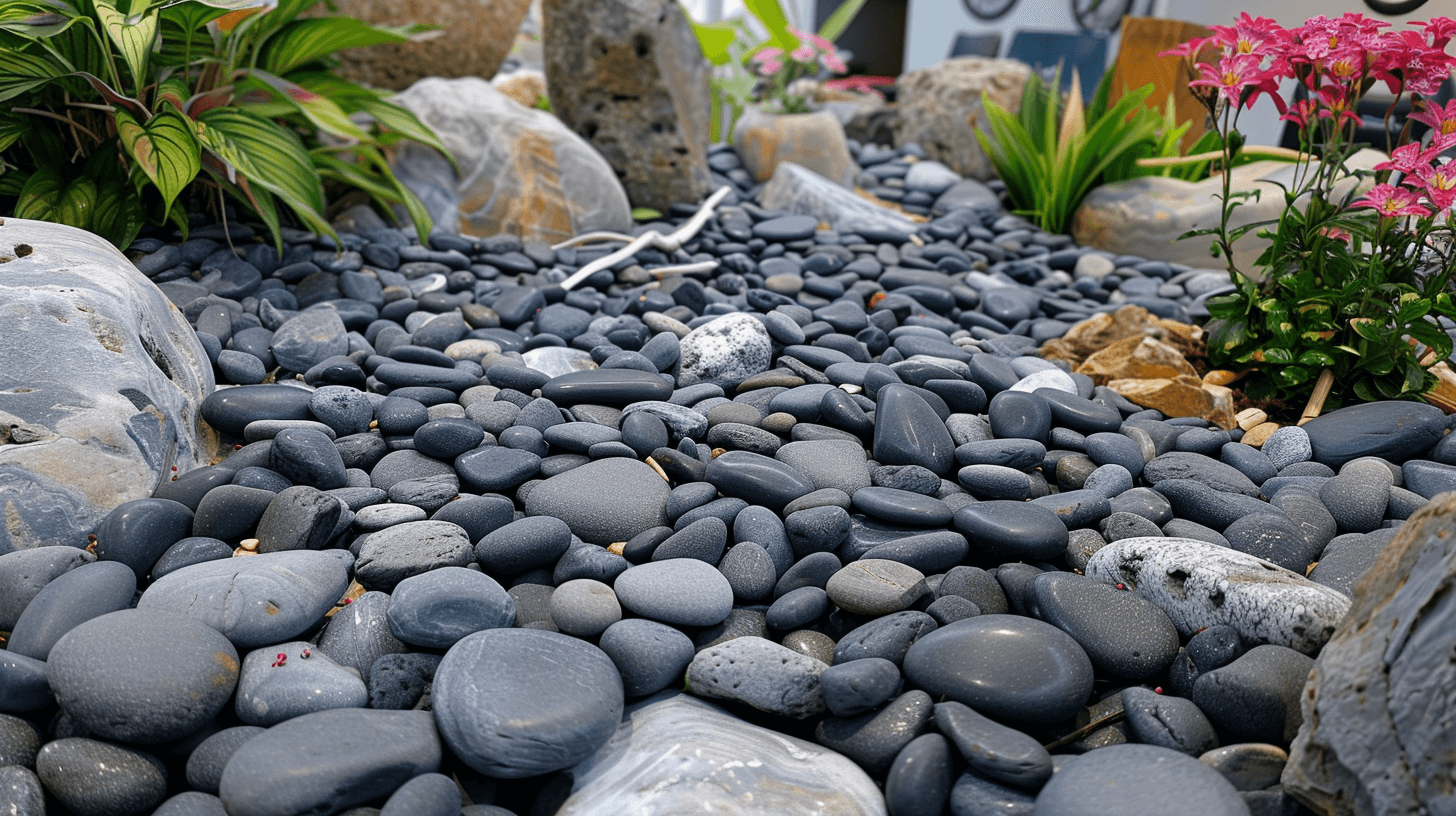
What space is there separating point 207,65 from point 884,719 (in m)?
2.81

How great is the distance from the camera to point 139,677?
1.13 meters

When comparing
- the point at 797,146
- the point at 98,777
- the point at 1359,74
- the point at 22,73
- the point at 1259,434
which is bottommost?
the point at 98,777

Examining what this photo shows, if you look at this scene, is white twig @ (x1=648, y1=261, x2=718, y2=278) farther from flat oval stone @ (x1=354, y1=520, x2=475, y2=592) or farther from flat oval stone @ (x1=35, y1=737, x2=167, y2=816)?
flat oval stone @ (x1=35, y1=737, x2=167, y2=816)

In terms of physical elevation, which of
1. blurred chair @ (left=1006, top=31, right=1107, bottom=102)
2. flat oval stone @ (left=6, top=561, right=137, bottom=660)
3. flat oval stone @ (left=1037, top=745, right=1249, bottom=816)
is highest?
blurred chair @ (left=1006, top=31, right=1107, bottom=102)

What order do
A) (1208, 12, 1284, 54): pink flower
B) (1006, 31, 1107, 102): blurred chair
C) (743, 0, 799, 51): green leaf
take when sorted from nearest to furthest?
1. (1208, 12, 1284, 54): pink flower
2. (743, 0, 799, 51): green leaf
3. (1006, 31, 1107, 102): blurred chair

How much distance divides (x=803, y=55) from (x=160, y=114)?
3890 millimetres

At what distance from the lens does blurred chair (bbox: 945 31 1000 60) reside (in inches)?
376

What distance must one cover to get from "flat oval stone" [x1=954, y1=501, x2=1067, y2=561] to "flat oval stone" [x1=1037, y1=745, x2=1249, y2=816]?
440 millimetres

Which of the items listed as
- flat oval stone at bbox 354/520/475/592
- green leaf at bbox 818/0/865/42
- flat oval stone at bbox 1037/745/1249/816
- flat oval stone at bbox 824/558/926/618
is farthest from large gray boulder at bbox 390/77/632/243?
green leaf at bbox 818/0/865/42

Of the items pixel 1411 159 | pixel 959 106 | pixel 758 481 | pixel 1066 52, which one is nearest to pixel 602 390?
pixel 758 481

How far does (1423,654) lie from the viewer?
871mm

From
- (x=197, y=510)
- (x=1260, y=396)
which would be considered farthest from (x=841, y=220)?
(x=197, y=510)

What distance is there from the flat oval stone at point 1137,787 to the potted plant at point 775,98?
3764 mm

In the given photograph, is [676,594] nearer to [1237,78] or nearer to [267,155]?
[1237,78]
